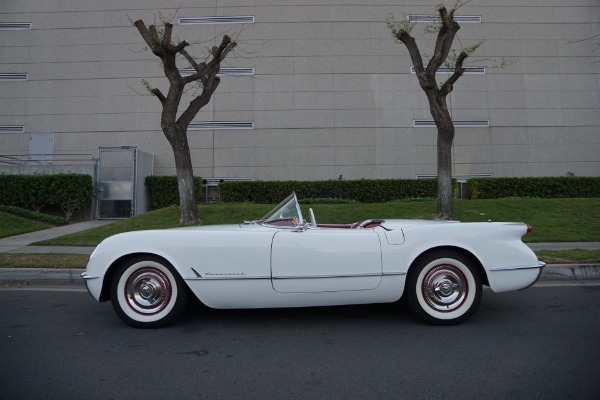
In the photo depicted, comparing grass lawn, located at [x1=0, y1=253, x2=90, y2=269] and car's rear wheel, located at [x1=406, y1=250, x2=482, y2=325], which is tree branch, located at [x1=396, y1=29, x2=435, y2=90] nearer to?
car's rear wheel, located at [x1=406, y1=250, x2=482, y2=325]

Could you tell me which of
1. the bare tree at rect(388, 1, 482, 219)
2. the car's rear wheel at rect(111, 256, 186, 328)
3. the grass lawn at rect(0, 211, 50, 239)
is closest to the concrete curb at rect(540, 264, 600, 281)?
the bare tree at rect(388, 1, 482, 219)

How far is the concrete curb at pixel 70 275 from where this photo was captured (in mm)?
5809

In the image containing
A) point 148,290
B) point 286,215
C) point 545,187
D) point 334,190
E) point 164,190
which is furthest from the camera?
point 164,190

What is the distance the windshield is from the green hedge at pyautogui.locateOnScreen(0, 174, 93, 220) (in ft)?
38.8

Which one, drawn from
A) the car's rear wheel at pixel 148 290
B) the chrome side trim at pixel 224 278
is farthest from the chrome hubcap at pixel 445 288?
the car's rear wheel at pixel 148 290

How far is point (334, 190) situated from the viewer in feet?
47.8

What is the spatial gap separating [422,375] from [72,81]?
18.8m

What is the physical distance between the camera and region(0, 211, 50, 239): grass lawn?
1020 centimetres

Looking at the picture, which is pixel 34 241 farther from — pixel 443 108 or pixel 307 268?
pixel 443 108

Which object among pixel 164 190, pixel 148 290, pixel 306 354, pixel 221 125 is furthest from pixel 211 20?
pixel 306 354

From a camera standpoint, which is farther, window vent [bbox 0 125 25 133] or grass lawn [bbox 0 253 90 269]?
window vent [bbox 0 125 25 133]

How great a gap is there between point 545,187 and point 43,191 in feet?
59.9

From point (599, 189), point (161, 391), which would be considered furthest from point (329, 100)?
point (161, 391)

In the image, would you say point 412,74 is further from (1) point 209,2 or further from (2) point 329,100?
(1) point 209,2
